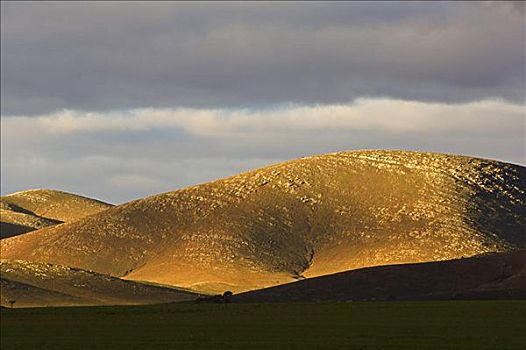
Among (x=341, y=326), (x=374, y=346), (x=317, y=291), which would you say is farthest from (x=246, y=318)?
(x=317, y=291)

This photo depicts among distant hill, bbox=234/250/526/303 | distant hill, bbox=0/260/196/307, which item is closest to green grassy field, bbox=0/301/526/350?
distant hill, bbox=234/250/526/303

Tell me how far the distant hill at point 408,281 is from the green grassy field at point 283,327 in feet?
119

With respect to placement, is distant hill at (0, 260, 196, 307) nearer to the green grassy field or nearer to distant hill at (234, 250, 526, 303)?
distant hill at (234, 250, 526, 303)

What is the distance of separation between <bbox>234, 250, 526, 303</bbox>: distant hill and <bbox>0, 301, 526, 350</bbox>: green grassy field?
119 ft

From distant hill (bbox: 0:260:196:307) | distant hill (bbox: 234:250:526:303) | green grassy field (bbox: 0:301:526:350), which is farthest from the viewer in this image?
distant hill (bbox: 0:260:196:307)

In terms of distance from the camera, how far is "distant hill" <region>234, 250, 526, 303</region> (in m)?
146

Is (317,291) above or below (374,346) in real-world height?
above

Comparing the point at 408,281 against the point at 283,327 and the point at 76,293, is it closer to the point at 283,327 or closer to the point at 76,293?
the point at 76,293

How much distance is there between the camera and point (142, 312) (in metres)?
105

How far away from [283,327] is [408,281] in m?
78.3

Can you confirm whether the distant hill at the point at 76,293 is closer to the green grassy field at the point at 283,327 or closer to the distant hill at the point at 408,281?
the distant hill at the point at 408,281

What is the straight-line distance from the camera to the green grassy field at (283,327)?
213 feet

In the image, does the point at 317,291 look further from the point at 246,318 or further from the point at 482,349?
the point at 482,349

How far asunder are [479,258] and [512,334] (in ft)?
293
